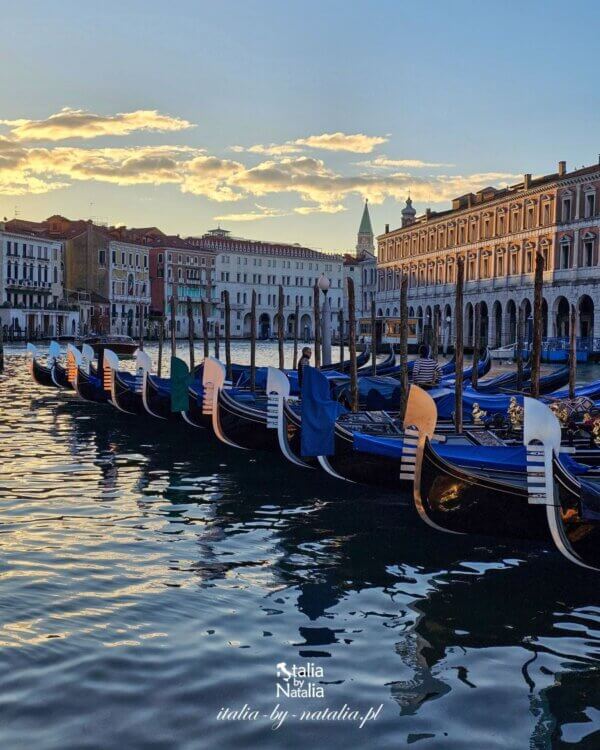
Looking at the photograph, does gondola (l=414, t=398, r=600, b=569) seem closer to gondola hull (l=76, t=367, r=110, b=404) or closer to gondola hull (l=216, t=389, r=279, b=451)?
gondola hull (l=216, t=389, r=279, b=451)

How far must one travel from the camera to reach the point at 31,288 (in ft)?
184

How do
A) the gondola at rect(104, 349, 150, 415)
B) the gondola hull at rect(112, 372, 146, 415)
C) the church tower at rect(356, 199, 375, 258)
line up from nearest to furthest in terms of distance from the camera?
the gondola at rect(104, 349, 150, 415)
the gondola hull at rect(112, 372, 146, 415)
the church tower at rect(356, 199, 375, 258)

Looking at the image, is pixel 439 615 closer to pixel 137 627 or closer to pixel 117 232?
pixel 137 627

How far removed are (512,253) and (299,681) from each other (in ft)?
137

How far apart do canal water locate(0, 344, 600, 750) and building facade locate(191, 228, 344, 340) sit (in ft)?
224

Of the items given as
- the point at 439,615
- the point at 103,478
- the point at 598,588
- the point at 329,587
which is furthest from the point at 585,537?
the point at 103,478

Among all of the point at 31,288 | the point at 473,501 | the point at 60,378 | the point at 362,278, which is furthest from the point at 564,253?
the point at 362,278

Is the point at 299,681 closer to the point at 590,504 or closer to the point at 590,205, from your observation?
the point at 590,504

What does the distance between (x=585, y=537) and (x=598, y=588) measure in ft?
1.60

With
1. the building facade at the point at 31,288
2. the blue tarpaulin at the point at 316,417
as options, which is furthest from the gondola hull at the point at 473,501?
the building facade at the point at 31,288

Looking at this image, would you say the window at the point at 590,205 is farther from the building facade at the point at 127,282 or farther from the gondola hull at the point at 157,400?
the building facade at the point at 127,282

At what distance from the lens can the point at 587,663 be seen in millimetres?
5086

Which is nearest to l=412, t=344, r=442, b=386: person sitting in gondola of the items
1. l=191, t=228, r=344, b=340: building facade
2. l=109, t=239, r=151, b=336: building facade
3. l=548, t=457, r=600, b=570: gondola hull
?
l=548, t=457, r=600, b=570: gondola hull

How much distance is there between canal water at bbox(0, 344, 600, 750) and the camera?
4297 millimetres
